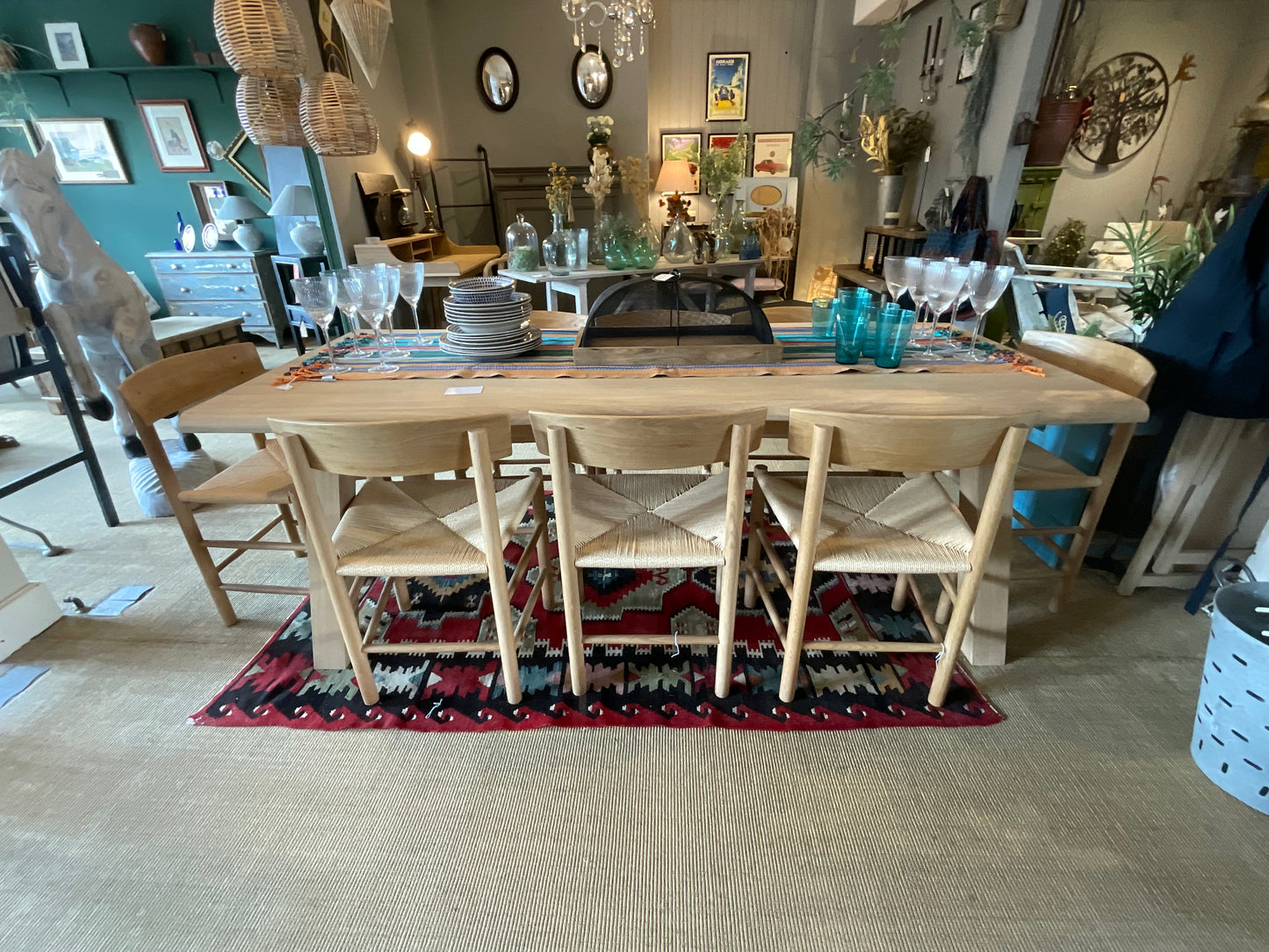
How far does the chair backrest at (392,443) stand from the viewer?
1091 millimetres

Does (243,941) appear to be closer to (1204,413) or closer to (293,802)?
(293,802)

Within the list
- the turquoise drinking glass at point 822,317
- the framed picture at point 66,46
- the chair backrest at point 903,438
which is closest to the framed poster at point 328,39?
the framed picture at point 66,46

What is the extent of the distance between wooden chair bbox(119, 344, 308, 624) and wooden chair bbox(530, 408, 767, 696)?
0.89 meters

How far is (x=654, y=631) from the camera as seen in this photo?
174cm

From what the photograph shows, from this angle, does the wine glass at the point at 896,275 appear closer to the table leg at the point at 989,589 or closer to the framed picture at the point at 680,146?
the table leg at the point at 989,589

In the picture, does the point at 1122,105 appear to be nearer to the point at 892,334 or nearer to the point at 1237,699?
the point at 892,334

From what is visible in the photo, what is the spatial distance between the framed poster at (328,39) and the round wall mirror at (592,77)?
76.2 inches

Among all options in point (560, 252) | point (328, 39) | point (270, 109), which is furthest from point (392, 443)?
point (328, 39)

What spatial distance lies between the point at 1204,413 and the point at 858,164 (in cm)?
469

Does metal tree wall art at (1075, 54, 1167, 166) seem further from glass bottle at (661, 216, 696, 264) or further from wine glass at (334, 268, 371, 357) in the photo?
wine glass at (334, 268, 371, 357)

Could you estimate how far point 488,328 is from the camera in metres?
1.67

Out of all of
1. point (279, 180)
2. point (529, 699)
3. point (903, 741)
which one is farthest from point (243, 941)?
point (279, 180)

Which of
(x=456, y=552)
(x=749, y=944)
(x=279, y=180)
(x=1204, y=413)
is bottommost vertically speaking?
(x=749, y=944)

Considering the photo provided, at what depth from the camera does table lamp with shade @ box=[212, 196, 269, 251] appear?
182 inches
